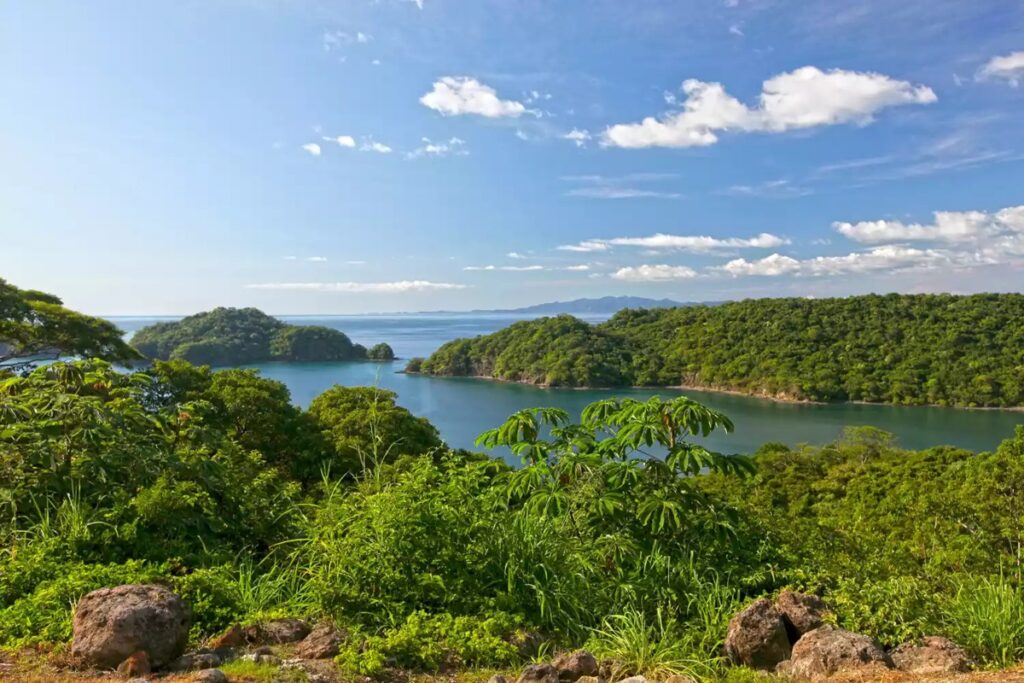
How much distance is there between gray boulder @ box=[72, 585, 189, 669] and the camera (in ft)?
8.30

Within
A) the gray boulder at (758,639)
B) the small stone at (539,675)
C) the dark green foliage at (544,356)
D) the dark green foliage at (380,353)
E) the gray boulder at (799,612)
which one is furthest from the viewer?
the dark green foliage at (380,353)

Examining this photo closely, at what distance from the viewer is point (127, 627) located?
2.55 metres

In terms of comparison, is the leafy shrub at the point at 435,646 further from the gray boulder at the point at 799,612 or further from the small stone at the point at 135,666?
the gray boulder at the point at 799,612

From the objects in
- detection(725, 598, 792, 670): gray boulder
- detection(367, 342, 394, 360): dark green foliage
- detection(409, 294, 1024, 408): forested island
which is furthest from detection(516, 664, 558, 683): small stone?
detection(367, 342, 394, 360): dark green foliage

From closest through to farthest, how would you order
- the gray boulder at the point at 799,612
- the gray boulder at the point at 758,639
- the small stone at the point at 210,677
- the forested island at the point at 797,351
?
the small stone at the point at 210,677
the gray boulder at the point at 758,639
the gray boulder at the point at 799,612
the forested island at the point at 797,351

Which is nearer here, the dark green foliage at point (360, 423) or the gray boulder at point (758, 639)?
the gray boulder at point (758, 639)

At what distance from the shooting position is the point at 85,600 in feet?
8.79

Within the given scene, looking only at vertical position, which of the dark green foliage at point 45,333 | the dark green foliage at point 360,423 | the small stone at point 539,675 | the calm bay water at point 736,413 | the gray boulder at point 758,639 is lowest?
the calm bay water at point 736,413

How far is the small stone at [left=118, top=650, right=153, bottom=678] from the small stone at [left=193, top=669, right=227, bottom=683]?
30 centimetres

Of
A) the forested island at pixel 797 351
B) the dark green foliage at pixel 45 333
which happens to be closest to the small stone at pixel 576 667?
the dark green foliage at pixel 45 333

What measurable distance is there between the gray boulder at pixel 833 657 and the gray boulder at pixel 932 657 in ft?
0.29

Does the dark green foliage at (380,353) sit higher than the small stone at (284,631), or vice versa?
the small stone at (284,631)

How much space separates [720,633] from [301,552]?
100 inches

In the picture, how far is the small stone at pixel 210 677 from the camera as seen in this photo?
2297mm
